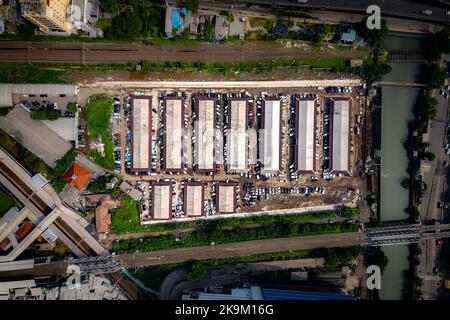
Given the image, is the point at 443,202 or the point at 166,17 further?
the point at 443,202

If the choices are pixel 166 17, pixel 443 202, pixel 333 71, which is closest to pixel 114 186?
pixel 166 17

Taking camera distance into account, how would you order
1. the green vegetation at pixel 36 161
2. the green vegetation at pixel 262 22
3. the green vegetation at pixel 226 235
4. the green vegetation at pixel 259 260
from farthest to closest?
the green vegetation at pixel 259 260 → the green vegetation at pixel 226 235 → the green vegetation at pixel 262 22 → the green vegetation at pixel 36 161

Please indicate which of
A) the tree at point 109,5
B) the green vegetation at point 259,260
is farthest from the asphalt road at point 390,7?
the green vegetation at point 259,260

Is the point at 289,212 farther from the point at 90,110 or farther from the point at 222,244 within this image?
the point at 90,110

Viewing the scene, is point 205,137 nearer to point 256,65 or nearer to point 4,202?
point 256,65

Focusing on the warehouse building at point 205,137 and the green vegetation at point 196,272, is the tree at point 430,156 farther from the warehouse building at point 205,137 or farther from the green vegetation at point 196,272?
the green vegetation at point 196,272

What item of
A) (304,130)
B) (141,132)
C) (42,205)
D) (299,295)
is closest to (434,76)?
(304,130)

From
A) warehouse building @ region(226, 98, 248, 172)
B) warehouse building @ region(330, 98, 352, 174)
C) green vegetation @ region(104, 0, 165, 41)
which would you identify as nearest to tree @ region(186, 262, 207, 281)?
warehouse building @ region(226, 98, 248, 172)
